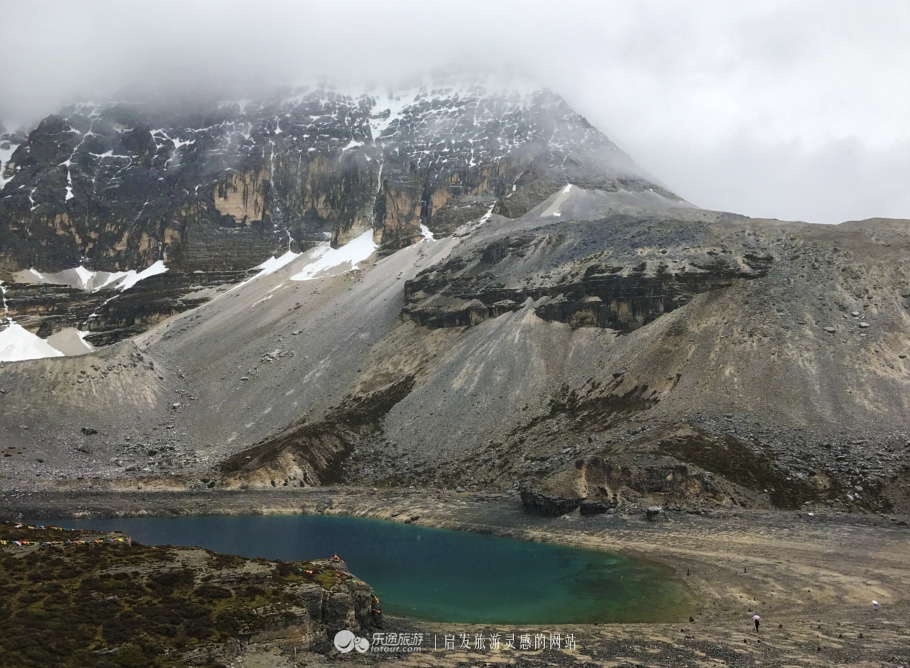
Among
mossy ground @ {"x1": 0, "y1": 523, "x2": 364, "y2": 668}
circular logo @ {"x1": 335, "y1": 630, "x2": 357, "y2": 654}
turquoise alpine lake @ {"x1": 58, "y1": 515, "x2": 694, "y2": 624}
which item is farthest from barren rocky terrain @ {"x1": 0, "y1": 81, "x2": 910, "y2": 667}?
turquoise alpine lake @ {"x1": 58, "y1": 515, "x2": 694, "y2": 624}

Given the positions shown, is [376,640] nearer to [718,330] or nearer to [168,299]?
[718,330]

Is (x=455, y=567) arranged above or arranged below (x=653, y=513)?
below

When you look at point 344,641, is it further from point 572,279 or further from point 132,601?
point 572,279

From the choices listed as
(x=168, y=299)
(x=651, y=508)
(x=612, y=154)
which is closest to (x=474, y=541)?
(x=651, y=508)

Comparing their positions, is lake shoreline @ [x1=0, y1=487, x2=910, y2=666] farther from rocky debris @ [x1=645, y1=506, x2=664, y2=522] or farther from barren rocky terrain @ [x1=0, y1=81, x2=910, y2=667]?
rocky debris @ [x1=645, y1=506, x2=664, y2=522]

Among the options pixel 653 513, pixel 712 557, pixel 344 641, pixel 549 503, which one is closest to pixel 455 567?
pixel 549 503

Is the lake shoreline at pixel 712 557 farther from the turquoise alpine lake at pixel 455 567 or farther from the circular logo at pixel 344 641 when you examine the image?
the turquoise alpine lake at pixel 455 567
